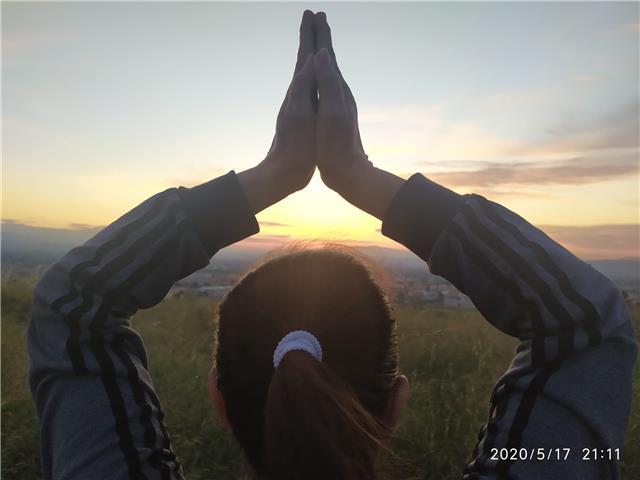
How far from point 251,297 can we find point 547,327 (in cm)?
52

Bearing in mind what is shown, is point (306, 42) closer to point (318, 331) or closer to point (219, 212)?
point (219, 212)

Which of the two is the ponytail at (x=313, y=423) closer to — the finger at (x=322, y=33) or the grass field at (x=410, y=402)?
the grass field at (x=410, y=402)

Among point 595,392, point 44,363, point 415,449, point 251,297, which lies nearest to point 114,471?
point 44,363

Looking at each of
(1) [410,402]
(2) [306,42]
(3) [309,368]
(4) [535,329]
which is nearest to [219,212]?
(3) [309,368]

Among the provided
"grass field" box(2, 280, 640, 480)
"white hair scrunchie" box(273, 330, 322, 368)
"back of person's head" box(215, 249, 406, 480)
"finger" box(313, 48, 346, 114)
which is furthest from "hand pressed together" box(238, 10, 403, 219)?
"grass field" box(2, 280, 640, 480)

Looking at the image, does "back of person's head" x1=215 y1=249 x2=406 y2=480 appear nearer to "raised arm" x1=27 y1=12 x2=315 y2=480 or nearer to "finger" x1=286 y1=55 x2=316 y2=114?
"raised arm" x1=27 y1=12 x2=315 y2=480

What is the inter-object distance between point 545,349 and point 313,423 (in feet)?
1.33

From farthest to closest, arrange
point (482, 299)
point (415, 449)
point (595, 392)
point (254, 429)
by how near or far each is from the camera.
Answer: point (415, 449) < point (254, 429) < point (482, 299) < point (595, 392)

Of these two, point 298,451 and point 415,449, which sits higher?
point 298,451

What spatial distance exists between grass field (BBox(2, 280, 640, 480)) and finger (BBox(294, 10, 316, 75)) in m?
1.01

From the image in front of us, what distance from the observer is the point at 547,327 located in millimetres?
880

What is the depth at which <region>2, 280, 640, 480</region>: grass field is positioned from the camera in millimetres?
2980

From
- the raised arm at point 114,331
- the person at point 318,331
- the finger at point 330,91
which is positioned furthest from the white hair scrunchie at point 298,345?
the finger at point 330,91

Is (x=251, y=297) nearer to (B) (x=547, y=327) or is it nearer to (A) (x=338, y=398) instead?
(A) (x=338, y=398)
